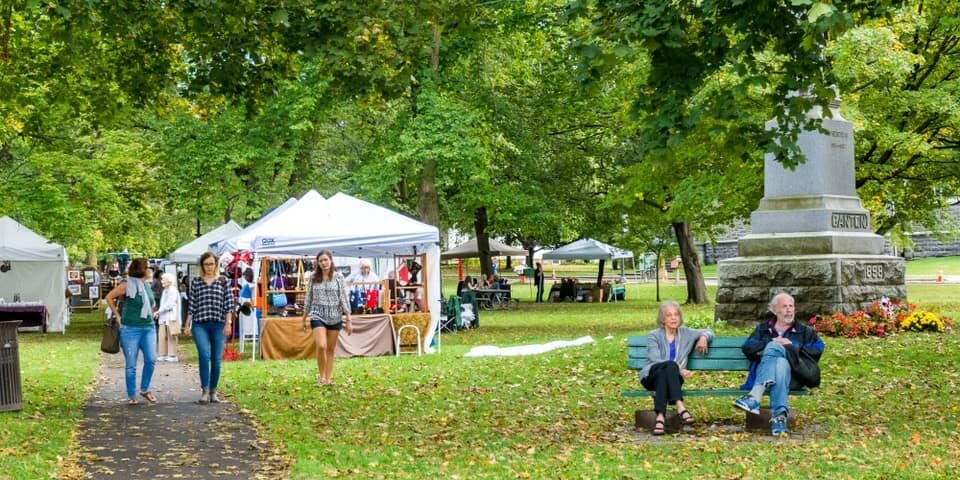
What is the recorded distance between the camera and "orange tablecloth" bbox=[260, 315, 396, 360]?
19578 millimetres

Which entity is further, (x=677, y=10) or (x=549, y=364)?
(x=549, y=364)

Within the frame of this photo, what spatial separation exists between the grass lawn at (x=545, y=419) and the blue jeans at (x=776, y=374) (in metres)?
0.29

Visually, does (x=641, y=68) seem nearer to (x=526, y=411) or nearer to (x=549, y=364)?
(x=549, y=364)

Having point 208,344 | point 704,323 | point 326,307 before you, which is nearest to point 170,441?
point 208,344

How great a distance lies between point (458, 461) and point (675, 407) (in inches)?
102

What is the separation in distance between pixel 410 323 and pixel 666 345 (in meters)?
10.2

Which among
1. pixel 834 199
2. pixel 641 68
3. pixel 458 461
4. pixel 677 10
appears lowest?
pixel 458 461

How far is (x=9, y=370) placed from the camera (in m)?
12.3

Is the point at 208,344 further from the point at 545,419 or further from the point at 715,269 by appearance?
the point at 715,269

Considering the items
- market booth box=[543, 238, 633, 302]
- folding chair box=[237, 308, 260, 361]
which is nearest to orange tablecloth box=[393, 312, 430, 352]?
folding chair box=[237, 308, 260, 361]

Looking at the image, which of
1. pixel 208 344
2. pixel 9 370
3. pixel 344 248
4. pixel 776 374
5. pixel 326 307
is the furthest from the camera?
pixel 344 248

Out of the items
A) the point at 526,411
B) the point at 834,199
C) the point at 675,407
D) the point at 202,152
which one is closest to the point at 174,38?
the point at 526,411

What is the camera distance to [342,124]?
41.6 metres

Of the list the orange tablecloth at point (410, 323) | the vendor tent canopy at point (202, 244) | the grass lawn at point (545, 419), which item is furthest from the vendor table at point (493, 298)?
the grass lawn at point (545, 419)
